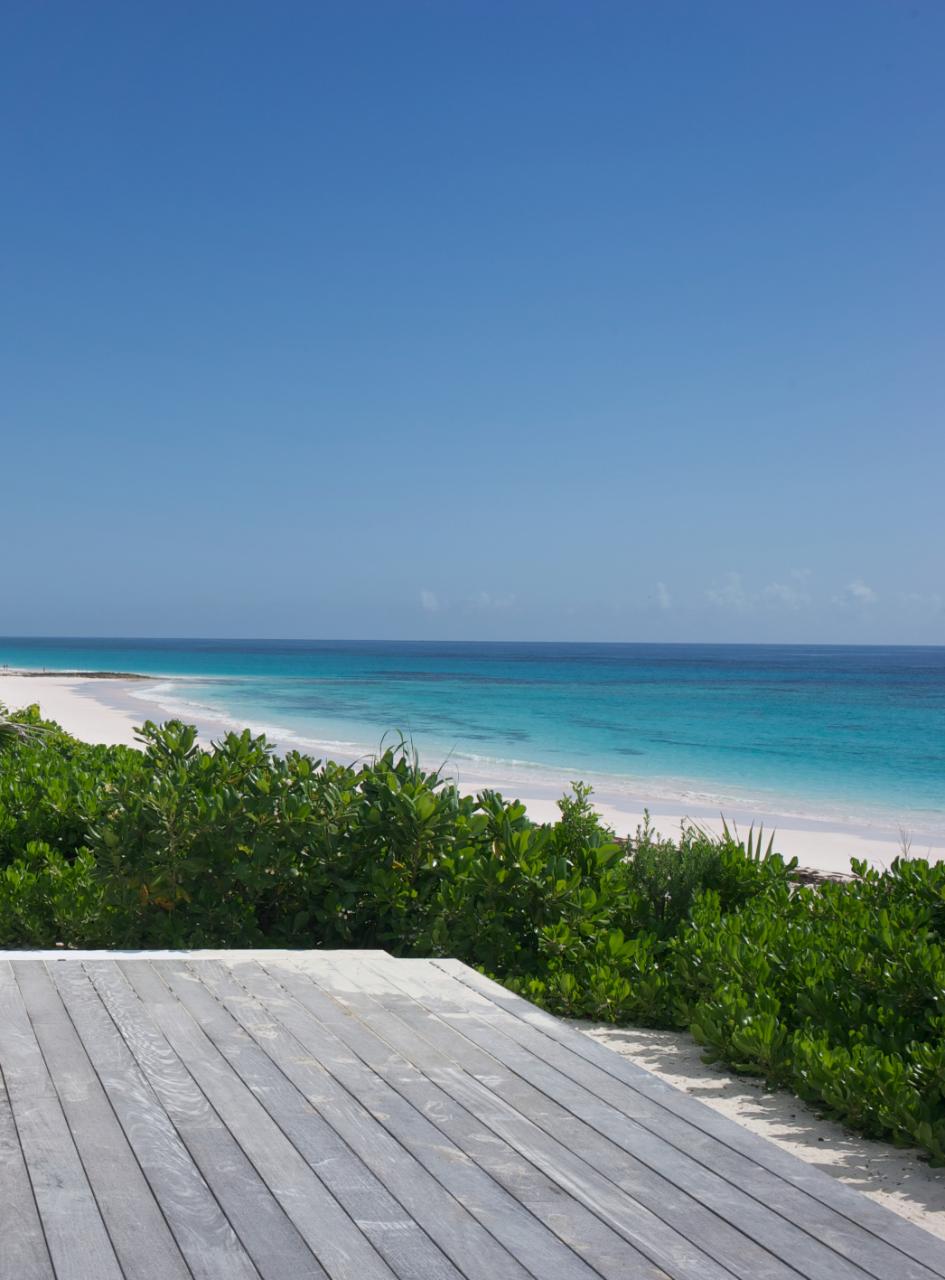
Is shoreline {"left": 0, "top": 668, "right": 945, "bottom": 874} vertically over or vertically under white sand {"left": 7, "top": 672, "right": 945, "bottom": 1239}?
under

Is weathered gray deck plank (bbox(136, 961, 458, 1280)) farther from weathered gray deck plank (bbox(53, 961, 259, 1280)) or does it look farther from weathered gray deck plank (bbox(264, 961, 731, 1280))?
weathered gray deck plank (bbox(264, 961, 731, 1280))

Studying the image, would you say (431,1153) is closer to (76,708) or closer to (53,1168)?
(53,1168)

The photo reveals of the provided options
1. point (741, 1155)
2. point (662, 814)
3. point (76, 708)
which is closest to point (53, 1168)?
point (741, 1155)

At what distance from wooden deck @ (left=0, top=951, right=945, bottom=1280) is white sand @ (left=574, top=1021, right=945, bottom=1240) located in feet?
3.27

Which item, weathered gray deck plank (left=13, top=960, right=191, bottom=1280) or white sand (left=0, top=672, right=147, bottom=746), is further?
white sand (left=0, top=672, right=147, bottom=746)

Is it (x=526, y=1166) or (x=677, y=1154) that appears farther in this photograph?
(x=677, y=1154)

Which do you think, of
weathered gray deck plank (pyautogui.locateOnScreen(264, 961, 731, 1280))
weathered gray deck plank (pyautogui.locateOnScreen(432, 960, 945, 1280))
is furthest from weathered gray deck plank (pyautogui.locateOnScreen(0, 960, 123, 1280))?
weathered gray deck plank (pyautogui.locateOnScreen(432, 960, 945, 1280))

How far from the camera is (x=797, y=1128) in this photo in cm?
440

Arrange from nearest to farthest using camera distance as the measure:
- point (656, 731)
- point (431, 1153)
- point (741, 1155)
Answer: point (431, 1153), point (741, 1155), point (656, 731)

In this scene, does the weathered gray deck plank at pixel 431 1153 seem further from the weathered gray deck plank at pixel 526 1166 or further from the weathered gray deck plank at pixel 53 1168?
the weathered gray deck plank at pixel 53 1168

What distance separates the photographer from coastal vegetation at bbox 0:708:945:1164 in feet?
17.4

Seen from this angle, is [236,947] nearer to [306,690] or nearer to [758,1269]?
[758,1269]

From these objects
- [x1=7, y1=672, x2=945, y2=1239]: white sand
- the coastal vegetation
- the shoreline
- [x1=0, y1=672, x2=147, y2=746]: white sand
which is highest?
the coastal vegetation

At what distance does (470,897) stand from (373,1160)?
10.6ft
